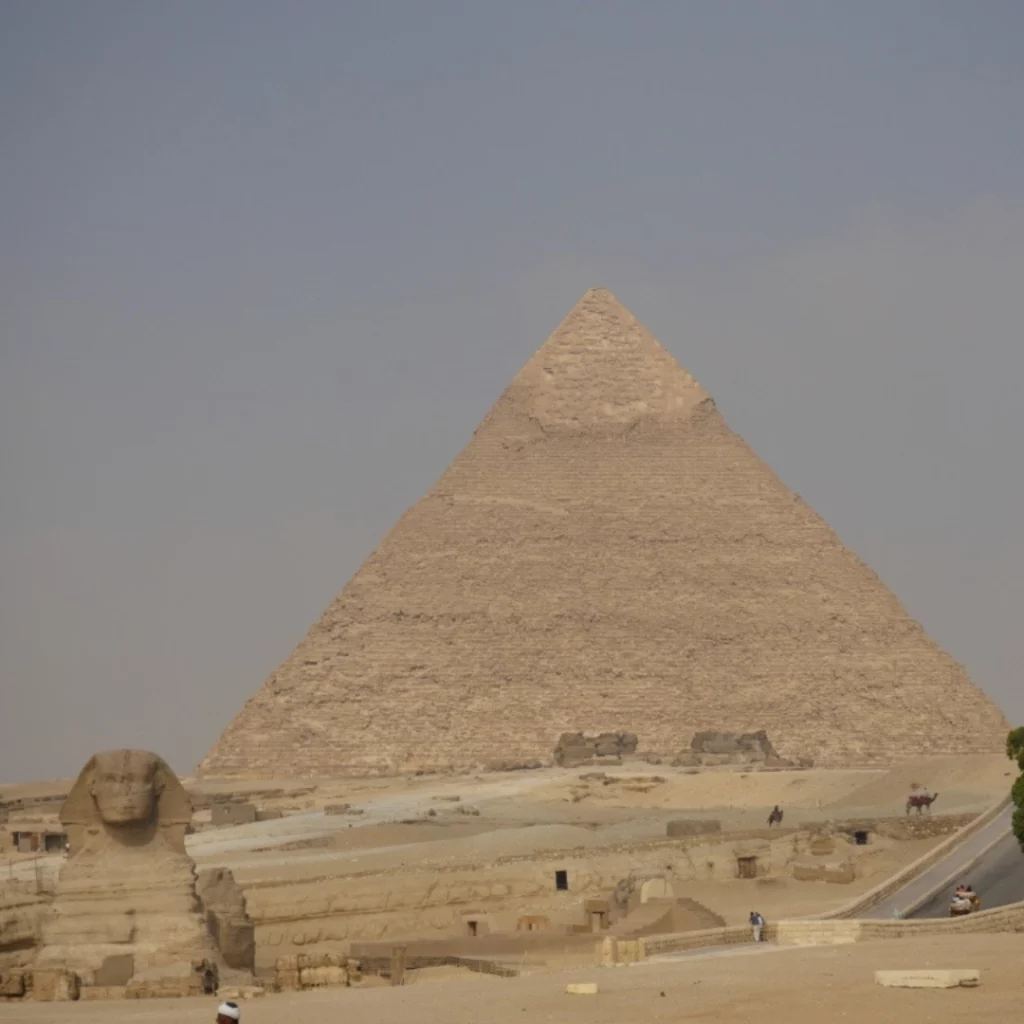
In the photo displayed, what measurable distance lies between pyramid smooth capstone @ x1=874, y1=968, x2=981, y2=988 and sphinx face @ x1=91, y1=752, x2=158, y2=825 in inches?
193

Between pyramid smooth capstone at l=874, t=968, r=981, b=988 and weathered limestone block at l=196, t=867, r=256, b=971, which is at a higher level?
weathered limestone block at l=196, t=867, r=256, b=971

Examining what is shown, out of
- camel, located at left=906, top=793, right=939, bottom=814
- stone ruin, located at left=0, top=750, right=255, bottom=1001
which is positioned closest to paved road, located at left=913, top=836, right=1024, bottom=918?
stone ruin, located at left=0, top=750, right=255, bottom=1001

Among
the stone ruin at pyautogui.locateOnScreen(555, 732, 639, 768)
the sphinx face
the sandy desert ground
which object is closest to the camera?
the sandy desert ground

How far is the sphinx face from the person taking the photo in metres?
17.9

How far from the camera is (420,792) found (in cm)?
6062

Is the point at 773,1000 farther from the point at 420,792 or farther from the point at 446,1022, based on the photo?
the point at 420,792

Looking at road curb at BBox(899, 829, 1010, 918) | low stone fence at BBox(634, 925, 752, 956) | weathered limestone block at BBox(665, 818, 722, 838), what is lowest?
low stone fence at BBox(634, 925, 752, 956)

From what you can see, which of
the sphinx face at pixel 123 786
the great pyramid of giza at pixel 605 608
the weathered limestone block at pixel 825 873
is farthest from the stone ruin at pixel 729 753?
the sphinx face at pixel 123 786

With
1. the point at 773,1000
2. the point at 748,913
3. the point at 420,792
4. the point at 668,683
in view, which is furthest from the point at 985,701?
the point at 773,1000

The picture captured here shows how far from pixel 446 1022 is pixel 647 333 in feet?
372

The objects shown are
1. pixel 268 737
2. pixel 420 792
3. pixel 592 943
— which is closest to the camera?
pixel 592 943

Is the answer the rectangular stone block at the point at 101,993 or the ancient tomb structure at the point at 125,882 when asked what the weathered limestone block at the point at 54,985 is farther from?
the ancient tomb structure at the point at 125,882

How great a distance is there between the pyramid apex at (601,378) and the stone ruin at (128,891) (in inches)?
4245

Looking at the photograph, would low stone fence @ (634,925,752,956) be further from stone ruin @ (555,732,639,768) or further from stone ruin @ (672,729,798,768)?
stone ruin @ (555,732,639,768)
